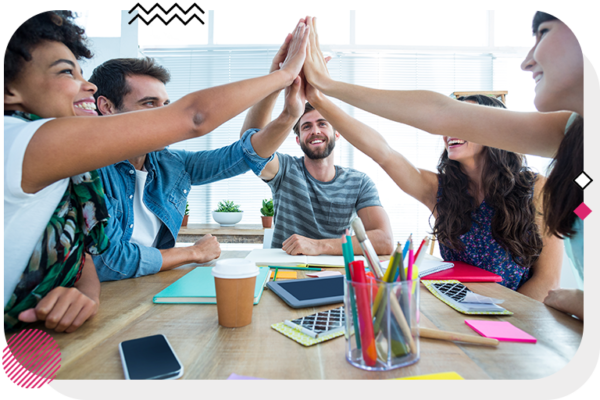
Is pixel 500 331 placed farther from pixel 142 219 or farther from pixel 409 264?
pixel 142 219

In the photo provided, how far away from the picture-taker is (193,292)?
67 centimetres

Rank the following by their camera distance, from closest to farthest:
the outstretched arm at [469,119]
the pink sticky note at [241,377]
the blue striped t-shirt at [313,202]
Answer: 1. the pink sticky note at [241,377]
2. the outstretched arm at [469,119]
3. the blue striped t-shirt at [313,202]

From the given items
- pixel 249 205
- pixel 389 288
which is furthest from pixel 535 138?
pixel 249 205

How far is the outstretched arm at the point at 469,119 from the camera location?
0.61 metres

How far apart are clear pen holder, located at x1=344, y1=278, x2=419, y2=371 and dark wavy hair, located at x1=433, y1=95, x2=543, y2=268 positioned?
0.80 meters

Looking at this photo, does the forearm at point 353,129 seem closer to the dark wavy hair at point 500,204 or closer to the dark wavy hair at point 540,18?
the dark wavy hair at point 500,204

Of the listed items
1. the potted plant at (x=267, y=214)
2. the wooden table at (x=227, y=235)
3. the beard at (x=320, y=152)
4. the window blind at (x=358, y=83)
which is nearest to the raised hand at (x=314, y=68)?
the beard at (x=320, y=152)

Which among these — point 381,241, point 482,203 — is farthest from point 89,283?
point 482,203

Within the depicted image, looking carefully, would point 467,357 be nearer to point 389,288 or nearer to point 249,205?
point 389,288

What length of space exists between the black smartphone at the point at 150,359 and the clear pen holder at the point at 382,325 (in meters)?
0.21

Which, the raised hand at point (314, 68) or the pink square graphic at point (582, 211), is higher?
the raised hand at point (314, 68)

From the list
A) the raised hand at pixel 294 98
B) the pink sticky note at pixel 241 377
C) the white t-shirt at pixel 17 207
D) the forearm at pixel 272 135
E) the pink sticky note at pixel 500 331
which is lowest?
the pink sticky note at pixel 241 377

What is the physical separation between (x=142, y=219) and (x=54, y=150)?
634mm

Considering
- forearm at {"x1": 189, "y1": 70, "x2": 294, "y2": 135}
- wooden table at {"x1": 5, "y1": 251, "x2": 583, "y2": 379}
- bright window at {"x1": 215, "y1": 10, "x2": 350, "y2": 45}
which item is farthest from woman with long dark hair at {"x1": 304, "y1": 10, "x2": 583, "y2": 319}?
forearm at {"x1": 189, "y1": 70, "x2": 294, "y2": 135}
